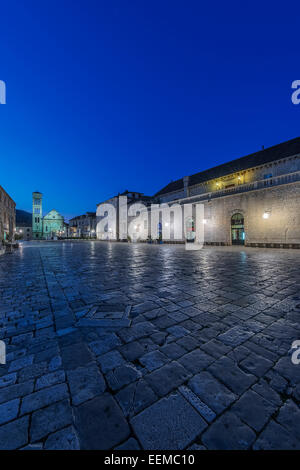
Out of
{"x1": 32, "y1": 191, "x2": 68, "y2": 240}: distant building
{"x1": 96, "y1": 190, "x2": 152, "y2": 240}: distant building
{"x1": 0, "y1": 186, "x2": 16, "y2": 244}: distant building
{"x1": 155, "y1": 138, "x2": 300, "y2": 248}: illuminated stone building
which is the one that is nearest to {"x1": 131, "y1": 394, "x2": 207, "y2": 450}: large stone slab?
{"x1": 155, "y1": 138, "x2": 300, "y2": 248}: illuminated stone building

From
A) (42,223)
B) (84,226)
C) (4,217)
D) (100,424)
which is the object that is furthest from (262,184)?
(42,223)

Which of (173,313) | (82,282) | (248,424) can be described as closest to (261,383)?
(248,424)

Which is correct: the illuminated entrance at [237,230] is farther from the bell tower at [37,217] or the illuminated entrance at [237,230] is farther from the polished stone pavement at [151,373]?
the bell tower at [37,217]

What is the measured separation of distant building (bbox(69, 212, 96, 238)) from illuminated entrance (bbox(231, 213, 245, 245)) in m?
44.6

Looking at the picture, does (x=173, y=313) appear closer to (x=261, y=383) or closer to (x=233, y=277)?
(x=261, y=383)

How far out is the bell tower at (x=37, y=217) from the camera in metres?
61.0

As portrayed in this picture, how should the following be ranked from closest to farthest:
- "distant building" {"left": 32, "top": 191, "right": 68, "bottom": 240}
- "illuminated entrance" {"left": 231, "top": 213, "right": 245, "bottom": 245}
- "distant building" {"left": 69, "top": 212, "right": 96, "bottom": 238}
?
"illuminated entrance" {"left": 231, "top": 213, "right": 245, "bottom": 245} < "distant building" {"left": 69, "top": 212, "right": 96, "bottom": 238} < "distant building" {"left": 32, "top": 191, "right": 68, "bottom": 240}

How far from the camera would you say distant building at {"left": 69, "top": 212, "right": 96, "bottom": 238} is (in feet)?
183

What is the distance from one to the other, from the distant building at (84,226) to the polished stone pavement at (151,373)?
54396 mm

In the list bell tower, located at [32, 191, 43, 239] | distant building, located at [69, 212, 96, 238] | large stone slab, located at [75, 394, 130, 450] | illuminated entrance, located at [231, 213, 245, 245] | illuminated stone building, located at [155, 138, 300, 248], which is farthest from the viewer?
bell tower, located at [32, 191, 43, 239]

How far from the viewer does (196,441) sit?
113cm

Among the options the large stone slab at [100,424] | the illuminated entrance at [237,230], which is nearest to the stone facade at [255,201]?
the illuminated entrance at [237,230]

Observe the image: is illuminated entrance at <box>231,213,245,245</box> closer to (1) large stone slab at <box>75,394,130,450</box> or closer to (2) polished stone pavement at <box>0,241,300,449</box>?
(2) polished stone pavement at <box>0,241,300,449</box>
